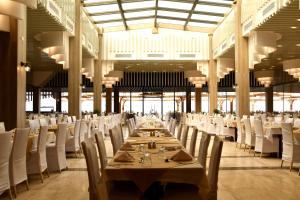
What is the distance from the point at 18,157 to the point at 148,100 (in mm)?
24580

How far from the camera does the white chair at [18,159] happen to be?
536cm

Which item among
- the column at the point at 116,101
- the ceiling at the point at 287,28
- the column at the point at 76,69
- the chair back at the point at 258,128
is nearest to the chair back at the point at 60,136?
the chair back at the point at 258,128

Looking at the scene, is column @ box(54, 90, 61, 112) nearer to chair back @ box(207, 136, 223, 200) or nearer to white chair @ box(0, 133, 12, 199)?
white chair @ box(0, 133, 12, 199)

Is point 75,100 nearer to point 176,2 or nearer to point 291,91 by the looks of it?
point 176,2

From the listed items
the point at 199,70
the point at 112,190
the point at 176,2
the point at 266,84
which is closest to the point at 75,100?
the point at 176,2

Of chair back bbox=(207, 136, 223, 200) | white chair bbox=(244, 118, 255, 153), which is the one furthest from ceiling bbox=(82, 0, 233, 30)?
chair back bbox=(207, 136, 223, 200)

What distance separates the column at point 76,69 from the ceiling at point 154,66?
320 inches

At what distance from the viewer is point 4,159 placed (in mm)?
4949

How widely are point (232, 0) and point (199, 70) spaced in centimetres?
794

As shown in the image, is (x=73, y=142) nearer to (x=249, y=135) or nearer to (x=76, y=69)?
(x=249, y=135)

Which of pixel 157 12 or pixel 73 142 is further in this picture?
pixel 157 12

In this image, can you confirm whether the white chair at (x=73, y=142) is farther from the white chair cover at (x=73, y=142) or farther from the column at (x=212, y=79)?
the column at (x=212, y=79)

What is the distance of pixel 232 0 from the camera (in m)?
16.5

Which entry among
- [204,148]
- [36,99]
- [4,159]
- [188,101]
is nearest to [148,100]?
[188,101]
